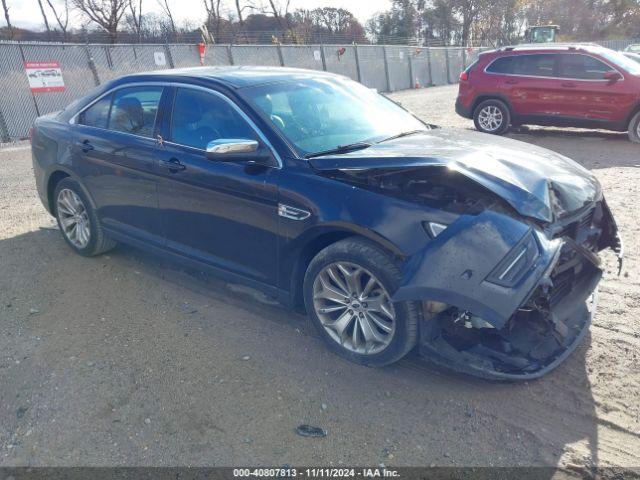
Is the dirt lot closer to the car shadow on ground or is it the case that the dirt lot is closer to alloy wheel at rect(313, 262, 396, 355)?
the car shadow on ground

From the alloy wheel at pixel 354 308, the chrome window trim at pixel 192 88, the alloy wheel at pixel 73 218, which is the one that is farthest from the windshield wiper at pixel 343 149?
the alloy wheel at pixel 73 218

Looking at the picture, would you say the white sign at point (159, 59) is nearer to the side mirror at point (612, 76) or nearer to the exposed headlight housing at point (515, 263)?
the side mirror at point (612, 76)

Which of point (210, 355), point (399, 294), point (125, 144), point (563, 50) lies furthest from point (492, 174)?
point (563, 50)

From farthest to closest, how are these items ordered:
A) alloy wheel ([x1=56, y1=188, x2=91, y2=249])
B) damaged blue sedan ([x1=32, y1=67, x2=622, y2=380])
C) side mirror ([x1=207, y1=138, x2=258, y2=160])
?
alloy wheel ([x1=56, y1=188, x2=91, y2=249]) < side mirror ([x1=207, y1=138, x2=258, y2=160]) < damaged blue sedan ([x1=32, y1=67, x2=622, y2=380])

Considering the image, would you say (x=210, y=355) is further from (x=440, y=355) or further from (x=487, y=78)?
(x=487, y=78)

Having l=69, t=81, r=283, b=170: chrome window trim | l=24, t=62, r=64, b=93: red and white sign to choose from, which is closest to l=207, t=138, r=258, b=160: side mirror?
l=69, t=81, r=283, b=170: chrome window trim

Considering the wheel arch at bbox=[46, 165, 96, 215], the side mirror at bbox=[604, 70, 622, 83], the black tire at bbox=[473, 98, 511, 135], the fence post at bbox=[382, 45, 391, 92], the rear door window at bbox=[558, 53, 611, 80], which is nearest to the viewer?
the wheel arch at bbox=[46, 165, 96, 215]

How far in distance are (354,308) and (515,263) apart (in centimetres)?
104

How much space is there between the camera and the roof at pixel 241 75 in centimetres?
393

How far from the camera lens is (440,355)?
298cm

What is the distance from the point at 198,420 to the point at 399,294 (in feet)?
4.37

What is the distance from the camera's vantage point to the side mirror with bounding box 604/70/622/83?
954cm

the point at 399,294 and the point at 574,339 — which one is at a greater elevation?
the point at 399,294

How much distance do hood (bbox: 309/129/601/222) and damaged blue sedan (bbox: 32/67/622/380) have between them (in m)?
0.01
